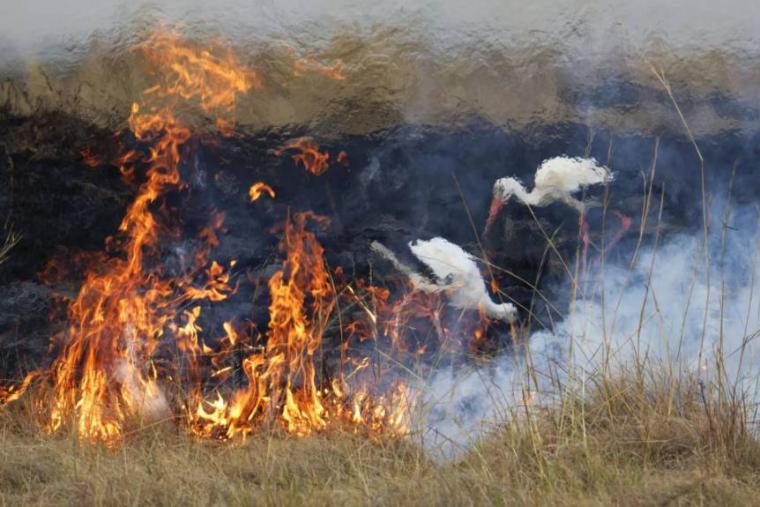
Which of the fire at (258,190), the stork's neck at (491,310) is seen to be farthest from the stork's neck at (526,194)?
the fire at (258,190)

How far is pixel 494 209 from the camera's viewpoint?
5.90 meters

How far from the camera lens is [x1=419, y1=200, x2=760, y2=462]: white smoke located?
16.1 feet

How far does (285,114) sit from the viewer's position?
224 inches

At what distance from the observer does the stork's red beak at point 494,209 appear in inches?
232

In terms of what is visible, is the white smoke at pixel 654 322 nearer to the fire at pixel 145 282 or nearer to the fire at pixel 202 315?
the fire at pixel 202 315

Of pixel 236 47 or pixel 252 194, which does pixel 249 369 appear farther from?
pixel 236 47

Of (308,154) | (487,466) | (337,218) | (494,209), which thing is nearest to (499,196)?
(494,209)

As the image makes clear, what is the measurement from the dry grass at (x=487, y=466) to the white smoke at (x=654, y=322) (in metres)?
0.49

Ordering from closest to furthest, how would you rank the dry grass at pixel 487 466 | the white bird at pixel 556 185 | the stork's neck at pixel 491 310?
the dry grass at pixel 487 466 → the stork's neck at pixel 491 310 → the white bird at pixel 556 185

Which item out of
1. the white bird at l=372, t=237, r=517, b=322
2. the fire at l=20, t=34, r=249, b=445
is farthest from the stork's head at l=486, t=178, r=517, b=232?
the fire at l=20, t=34, r=249, b=445

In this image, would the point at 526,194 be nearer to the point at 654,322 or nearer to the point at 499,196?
the point at 499,196

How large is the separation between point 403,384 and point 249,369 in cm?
79

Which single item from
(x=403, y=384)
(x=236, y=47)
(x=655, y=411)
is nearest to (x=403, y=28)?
(x=236, y=47)

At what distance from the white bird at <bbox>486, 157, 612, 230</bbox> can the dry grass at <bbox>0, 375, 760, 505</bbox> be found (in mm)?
1786
